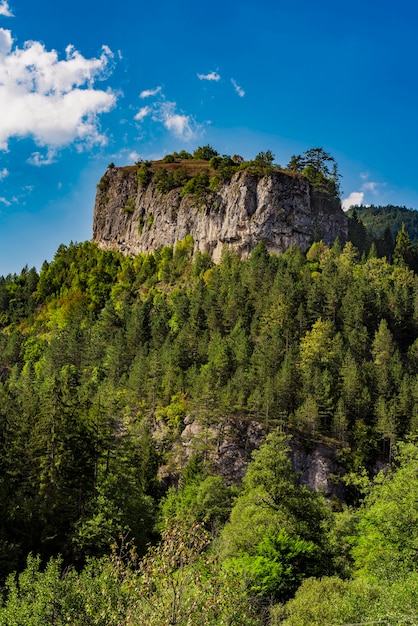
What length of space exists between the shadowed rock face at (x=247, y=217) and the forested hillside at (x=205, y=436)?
5.36 meters

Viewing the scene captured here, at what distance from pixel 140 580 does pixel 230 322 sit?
70.5 metres

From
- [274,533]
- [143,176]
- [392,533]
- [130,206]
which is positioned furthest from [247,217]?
[392,533]

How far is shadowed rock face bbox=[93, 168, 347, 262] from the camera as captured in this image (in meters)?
112

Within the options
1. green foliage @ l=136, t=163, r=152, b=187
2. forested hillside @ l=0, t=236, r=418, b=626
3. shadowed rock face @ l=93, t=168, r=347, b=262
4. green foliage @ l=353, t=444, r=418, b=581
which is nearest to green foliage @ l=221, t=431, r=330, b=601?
forested hillside @ l=0, t=236, r=418, b=626

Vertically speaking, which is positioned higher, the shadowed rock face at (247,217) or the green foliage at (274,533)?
the shadowed rock face at (247,217)

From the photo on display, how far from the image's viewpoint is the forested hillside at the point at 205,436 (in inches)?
773

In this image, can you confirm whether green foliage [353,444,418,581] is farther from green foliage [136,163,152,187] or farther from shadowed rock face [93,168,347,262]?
green foliage [136,163,152,187]

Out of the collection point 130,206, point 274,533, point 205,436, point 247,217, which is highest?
point 130,206

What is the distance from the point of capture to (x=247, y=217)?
375ft

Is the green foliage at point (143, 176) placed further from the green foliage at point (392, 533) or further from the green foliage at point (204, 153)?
the green foliage at point (392, 533)

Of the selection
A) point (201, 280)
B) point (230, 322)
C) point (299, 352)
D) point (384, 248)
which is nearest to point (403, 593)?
point (299, 352)

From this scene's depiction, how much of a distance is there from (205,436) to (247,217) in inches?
2444

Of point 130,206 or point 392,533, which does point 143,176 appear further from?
point 392,533

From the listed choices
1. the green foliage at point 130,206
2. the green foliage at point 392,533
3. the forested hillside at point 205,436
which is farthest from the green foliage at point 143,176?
the green foliage at point 392,533
